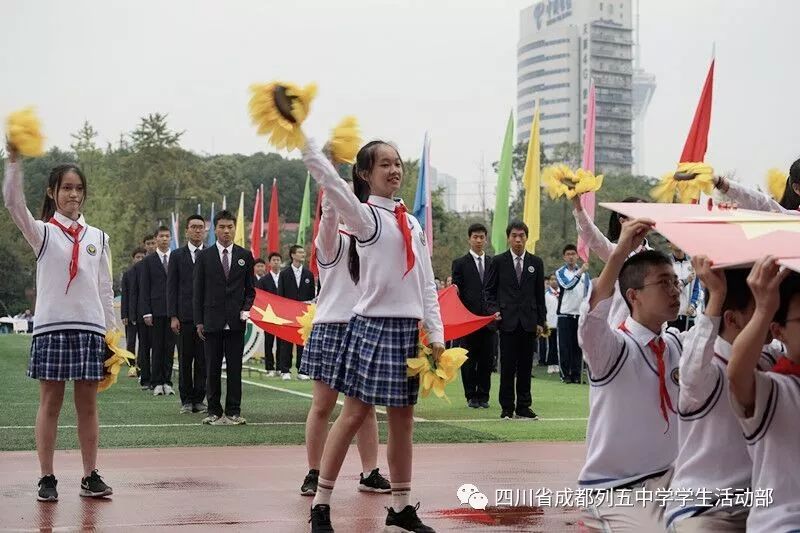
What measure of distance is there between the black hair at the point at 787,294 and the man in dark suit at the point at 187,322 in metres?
10.9

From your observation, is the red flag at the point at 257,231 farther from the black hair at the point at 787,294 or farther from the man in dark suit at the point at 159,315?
the black hair at the point at 787,294

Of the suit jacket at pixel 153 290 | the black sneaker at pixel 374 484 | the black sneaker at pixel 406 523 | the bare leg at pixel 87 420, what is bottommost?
the black sneaker at pixel 374 484

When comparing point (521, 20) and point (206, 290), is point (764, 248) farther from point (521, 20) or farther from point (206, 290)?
point (521, 20)

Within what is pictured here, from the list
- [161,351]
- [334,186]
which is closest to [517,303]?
[161,351]

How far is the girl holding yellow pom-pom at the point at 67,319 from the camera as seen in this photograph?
7867 millimetres

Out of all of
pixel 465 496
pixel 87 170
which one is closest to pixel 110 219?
pixel 87 170

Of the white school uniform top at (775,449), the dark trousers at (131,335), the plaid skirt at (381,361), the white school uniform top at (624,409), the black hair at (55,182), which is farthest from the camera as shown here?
the dark trousers at (131,335)

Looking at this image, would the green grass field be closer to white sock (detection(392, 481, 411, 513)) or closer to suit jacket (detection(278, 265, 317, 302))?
suit jacket (detection(278, 265, 317, 302))

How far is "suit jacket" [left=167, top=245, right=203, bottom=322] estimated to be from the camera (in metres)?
15.1

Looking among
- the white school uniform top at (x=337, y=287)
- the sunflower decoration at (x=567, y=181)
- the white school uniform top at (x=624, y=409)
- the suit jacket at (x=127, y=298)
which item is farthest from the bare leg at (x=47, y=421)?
the suit jacket at (x=127, y=298)

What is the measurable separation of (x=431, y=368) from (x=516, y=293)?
7665 millimetres

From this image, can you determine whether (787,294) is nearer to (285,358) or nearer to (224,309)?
(224,309)

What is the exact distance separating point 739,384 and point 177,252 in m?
12.1

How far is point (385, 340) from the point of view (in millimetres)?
6582
